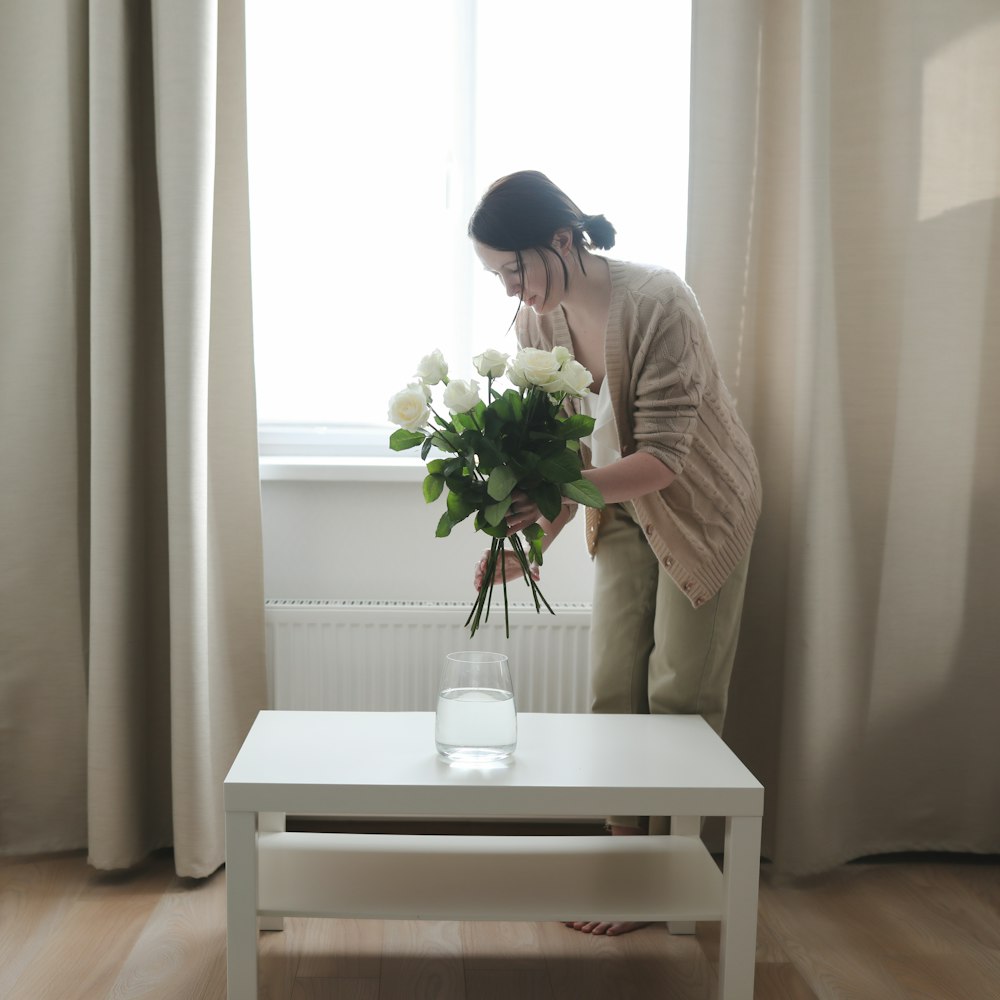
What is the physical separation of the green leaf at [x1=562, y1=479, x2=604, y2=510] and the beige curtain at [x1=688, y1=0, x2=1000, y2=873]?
706 mm

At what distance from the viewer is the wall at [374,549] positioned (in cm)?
238

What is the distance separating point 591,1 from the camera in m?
2.42

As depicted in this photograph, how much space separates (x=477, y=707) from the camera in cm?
156

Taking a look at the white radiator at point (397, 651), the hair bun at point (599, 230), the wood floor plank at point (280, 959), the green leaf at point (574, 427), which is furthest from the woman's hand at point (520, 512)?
the wood floor plank at point (280, 959)

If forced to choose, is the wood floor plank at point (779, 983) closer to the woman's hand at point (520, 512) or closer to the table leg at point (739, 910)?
the table leg at point (739, 910)

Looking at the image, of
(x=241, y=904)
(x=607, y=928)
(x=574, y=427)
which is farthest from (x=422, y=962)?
(x=574, y=427)

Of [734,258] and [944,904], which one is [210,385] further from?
[944,904]

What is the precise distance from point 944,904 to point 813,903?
0.26 m

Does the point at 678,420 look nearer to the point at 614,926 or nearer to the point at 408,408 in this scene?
the point at 408,408

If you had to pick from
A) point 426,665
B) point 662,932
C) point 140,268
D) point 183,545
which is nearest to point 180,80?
point 140,268

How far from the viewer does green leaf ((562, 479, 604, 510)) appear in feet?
5.23

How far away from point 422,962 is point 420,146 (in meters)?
1.74

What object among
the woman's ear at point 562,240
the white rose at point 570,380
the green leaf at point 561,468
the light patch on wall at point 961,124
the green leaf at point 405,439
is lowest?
the green leaf at point 561,468

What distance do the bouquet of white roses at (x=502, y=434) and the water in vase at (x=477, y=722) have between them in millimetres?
247
